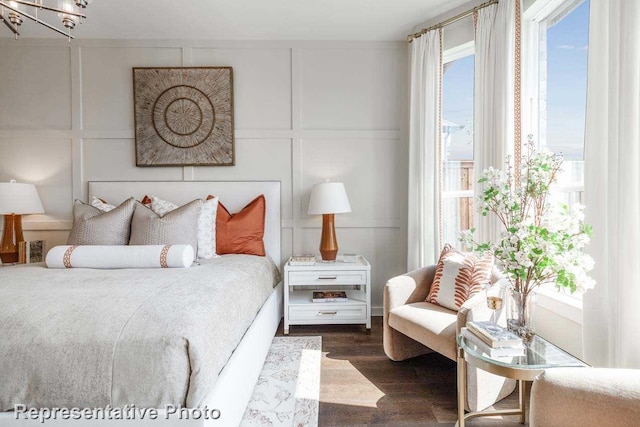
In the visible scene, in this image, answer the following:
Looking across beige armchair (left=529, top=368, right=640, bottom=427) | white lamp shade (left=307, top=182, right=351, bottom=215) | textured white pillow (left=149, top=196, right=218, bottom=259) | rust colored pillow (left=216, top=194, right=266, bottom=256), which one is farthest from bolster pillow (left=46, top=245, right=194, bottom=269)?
beige armchair (left=529, top=368, right=640, bottom=427)

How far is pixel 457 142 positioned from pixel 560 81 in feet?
3.10

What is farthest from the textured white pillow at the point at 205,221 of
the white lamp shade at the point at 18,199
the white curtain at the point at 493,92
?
the white curtain at the point at 493,92

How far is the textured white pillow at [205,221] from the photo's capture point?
289cm

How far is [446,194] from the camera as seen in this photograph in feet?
10.7

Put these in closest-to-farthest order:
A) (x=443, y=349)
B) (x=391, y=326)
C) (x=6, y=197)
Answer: (x=443, y=349)
(x=391, y=326)
(x=6, y=197)

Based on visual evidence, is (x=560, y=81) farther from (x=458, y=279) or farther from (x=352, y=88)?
(x=352, y=88)

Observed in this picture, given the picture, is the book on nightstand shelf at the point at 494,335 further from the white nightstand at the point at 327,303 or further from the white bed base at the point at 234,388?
the white nightstand at the point at 327,303

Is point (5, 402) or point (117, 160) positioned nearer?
point (5, 402)

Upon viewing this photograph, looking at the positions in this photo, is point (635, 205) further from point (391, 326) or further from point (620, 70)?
point (391, 326)

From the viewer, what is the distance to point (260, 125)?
139 inches

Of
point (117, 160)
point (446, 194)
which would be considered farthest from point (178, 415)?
point (117, 160)

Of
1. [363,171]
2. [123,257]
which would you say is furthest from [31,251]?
[363,171]

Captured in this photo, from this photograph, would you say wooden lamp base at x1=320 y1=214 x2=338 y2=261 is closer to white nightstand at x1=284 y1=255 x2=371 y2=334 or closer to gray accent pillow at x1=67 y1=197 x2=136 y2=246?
white nightstand at x1=284 y1=255 x2=371 y2=334

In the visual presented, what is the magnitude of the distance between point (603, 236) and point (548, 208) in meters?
0.30
